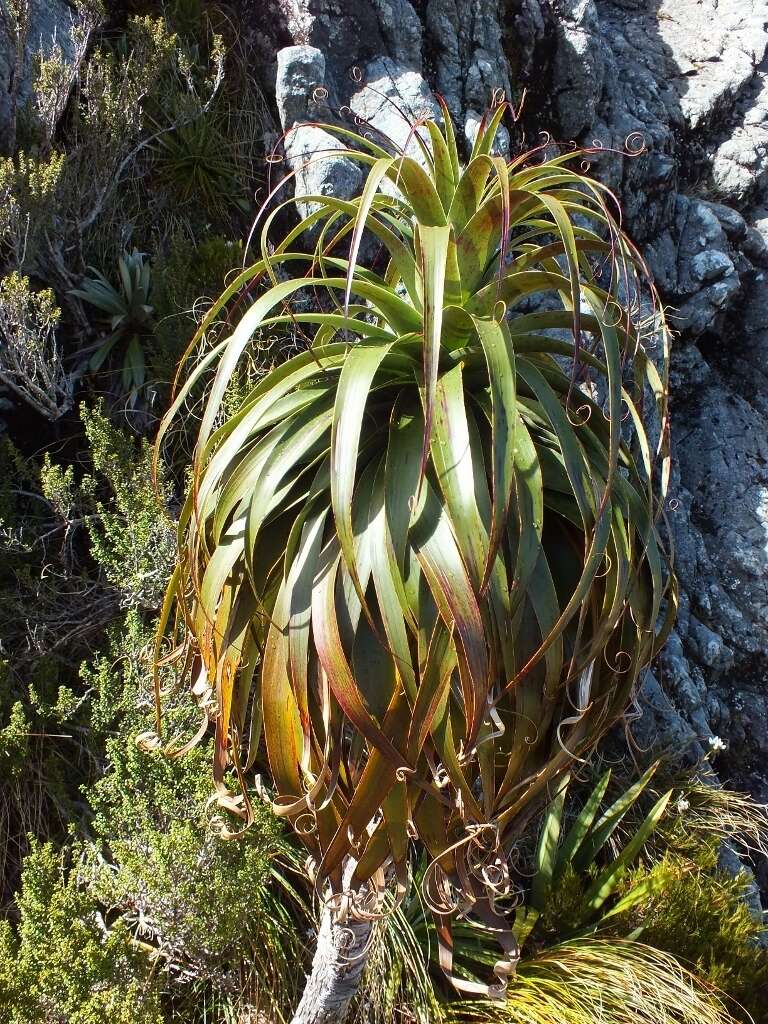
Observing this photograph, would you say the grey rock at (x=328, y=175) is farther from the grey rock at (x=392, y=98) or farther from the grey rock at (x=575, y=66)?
the grey rock at (x=575, y=66)

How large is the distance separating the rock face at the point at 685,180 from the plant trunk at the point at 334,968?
192cm

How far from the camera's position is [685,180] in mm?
4438

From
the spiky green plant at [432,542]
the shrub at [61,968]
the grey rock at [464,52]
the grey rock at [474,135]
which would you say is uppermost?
the grey rock at [464,52]

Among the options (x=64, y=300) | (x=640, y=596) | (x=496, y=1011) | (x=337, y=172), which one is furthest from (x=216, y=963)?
(x=337, y=172)

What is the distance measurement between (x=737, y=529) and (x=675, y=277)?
135 cm

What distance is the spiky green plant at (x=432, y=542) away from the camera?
1168 millimetres

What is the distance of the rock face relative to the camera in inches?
Answer: 132

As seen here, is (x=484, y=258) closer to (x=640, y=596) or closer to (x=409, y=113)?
(x=640, y=596)

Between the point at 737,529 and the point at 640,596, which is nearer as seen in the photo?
the point at 640,596

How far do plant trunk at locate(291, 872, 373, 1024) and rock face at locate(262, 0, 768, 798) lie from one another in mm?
1922

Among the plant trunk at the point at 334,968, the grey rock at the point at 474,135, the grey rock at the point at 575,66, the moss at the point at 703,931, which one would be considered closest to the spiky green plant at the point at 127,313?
the grey rock at the point at 474,135

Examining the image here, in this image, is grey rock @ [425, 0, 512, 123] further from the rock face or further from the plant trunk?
the plant trunk

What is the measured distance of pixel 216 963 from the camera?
2287 millimetres

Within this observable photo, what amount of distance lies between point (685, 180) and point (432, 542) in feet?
13.6
